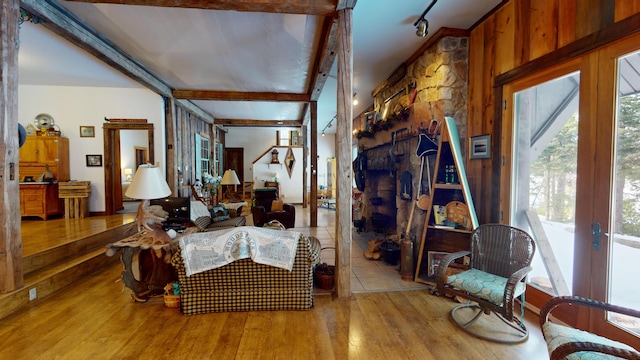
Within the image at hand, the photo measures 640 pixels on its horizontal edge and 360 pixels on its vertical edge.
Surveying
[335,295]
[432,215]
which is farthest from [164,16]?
[432,215]

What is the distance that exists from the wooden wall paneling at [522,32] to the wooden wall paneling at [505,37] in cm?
4

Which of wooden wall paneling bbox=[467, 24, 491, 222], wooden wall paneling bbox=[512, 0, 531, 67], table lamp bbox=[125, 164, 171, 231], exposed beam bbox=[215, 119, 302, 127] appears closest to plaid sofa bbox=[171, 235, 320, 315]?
table lamp bbox=[125, 164, 171, 231]

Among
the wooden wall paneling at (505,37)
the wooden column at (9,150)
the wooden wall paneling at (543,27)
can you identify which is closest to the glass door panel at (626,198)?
the wooden wall paneling at (543,27)

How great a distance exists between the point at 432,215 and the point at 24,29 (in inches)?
220

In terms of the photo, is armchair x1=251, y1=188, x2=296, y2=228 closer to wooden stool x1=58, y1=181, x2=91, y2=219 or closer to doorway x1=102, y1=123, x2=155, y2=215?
doorway x1=102, y1=123, x2=155, y2=215

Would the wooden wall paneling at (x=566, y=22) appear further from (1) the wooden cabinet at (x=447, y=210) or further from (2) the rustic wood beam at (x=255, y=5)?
(2) the rustic wood beam at (x=255, y=5)

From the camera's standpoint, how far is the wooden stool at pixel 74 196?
555 cm

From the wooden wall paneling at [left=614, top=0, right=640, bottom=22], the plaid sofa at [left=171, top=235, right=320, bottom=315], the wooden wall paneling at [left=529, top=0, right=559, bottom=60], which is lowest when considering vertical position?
the plaid sofa at [left=171, top=235, right=320, bottom=315]

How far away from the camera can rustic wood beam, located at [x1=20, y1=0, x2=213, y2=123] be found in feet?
9.12

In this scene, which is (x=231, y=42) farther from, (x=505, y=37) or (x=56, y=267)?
(x=56, y=267)

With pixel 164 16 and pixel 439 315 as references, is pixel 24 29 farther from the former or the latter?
pixel 439 315

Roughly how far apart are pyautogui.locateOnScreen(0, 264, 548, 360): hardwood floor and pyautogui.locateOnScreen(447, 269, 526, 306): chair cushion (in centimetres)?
35

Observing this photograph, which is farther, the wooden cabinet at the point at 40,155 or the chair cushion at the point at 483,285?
the wooden cabinet at the point at 40,155

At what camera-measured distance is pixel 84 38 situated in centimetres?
331
